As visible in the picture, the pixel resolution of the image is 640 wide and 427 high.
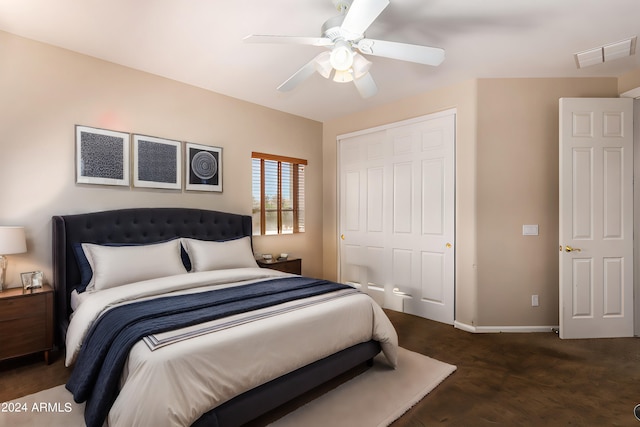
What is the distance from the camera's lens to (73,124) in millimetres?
3041

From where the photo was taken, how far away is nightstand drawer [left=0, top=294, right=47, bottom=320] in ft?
8.00

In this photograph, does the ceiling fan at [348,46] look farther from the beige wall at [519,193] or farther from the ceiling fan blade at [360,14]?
the beige wall at [519,193]

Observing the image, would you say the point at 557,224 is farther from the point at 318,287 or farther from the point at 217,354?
the point at 217,354

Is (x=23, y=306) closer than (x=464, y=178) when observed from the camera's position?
Yes

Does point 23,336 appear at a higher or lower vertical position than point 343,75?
lower

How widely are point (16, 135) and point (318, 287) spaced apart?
2883 millimetres

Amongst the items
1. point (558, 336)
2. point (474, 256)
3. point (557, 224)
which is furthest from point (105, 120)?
point (558, 336)

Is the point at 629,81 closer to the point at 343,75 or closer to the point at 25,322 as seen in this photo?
the point at 343,75

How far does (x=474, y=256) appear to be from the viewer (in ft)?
11.6

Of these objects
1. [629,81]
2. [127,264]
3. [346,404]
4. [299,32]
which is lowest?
[346,404]

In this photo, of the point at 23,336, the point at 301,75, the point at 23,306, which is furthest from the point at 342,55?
the point at 23,336

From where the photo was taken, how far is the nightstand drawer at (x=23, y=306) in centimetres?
244

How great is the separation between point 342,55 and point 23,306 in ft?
9.96

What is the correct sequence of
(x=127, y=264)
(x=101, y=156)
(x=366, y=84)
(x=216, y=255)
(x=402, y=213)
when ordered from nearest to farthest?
(x=366, y=84) → (x=127, y=264) → (x=101, y=156) → (x=216, y=255) → (x=402, y=213)
